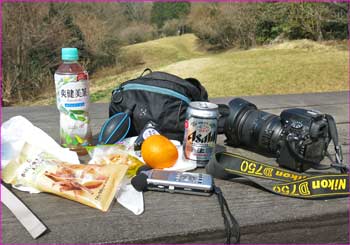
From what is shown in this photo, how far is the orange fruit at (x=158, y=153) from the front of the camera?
34.2 inches

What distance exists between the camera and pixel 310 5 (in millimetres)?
9914

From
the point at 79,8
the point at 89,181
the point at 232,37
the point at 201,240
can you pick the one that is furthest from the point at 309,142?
the point at 232,37

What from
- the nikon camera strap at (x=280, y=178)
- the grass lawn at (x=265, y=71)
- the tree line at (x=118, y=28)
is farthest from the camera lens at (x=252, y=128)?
the tree line at (x=118, y=28)

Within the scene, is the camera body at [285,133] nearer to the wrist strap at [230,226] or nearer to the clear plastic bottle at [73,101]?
the wrist strap at [230,226]

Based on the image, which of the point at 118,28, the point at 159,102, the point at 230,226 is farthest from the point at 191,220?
the point at 118,28

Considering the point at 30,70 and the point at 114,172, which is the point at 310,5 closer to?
the point at 30,70

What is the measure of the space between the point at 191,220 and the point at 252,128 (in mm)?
400

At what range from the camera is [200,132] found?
896 mm

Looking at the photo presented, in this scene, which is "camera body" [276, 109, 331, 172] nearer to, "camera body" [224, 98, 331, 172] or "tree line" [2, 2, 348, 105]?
"camera body" [224, 98, 331, 172]

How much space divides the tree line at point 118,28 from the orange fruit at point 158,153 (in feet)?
17.5

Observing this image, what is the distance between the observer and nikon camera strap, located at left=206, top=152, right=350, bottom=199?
785mm

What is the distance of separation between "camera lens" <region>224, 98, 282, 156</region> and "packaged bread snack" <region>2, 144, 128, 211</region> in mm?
383

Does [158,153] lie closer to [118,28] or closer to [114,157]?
[114,157]

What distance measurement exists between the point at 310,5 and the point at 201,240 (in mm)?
10620
